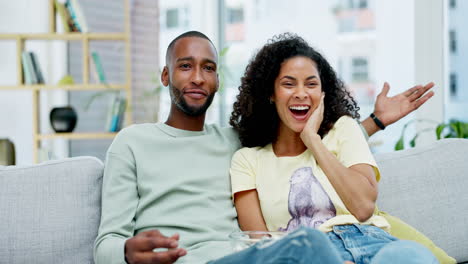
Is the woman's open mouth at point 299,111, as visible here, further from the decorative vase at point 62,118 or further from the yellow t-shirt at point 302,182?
the decorative vase at point 62,118

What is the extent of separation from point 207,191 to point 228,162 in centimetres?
13

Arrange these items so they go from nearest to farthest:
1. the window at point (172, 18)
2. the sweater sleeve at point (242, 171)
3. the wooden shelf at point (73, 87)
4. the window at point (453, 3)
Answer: the sweater sleeve at point (242, 171), the window at point (453, 3), the wooden shelf at point (73, 87), the window at point (172, 18)

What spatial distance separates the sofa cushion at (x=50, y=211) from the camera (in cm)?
153

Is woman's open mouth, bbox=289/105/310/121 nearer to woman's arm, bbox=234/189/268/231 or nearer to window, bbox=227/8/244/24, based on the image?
woman's arm, bbox=234/189/268/231

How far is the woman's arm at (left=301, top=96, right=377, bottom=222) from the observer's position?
1481 millimetres

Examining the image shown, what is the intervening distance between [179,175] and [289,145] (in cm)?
37

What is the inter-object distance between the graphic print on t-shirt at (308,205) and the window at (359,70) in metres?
2.87

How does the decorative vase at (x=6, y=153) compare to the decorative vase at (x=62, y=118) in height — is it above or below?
below

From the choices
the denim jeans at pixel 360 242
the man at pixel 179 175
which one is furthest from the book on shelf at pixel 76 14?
the denim jeans at pixel 360 242

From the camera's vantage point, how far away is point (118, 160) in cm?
159

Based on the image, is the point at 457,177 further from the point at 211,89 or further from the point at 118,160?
the point at 118,160

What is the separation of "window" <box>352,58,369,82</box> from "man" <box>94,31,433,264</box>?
8.83 ft

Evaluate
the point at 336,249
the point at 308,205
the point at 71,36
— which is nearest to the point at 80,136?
the point at 71,36

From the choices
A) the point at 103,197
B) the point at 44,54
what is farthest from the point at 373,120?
the point at 44,54
